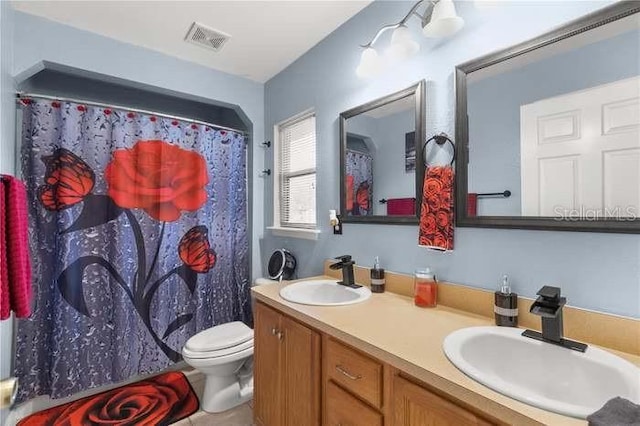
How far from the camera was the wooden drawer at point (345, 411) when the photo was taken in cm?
92

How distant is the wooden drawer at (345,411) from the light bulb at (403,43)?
4.84 feet

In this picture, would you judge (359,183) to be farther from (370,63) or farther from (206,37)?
(206,37)

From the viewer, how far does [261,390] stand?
1526 millimetres

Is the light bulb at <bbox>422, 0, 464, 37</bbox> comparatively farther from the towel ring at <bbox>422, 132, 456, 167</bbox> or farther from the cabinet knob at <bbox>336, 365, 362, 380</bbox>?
the cabinet knob at <bbox>336, 365, 362, 380</bbox>

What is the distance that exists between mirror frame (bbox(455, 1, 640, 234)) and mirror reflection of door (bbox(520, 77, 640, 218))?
0.10ft

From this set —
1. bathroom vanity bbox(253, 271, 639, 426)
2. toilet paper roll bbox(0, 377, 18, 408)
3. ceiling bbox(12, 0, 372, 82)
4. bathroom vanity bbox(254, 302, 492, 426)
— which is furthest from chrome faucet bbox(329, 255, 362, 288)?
ceiling bbox(12, 0, 372, 82)

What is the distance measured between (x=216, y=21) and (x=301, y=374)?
207 cm

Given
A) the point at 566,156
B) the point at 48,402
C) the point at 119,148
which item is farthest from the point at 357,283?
the point at 48,402

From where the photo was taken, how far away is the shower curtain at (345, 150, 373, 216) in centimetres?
167

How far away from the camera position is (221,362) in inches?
68.5

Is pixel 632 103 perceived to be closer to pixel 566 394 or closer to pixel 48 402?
pixel 566 394

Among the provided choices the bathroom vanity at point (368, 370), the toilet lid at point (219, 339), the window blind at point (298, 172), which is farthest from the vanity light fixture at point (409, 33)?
the toilet lid at point (219, 339)

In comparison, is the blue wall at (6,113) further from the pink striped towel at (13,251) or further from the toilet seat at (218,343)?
the toilet seat at (218,343)

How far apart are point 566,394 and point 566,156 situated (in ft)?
2.39
